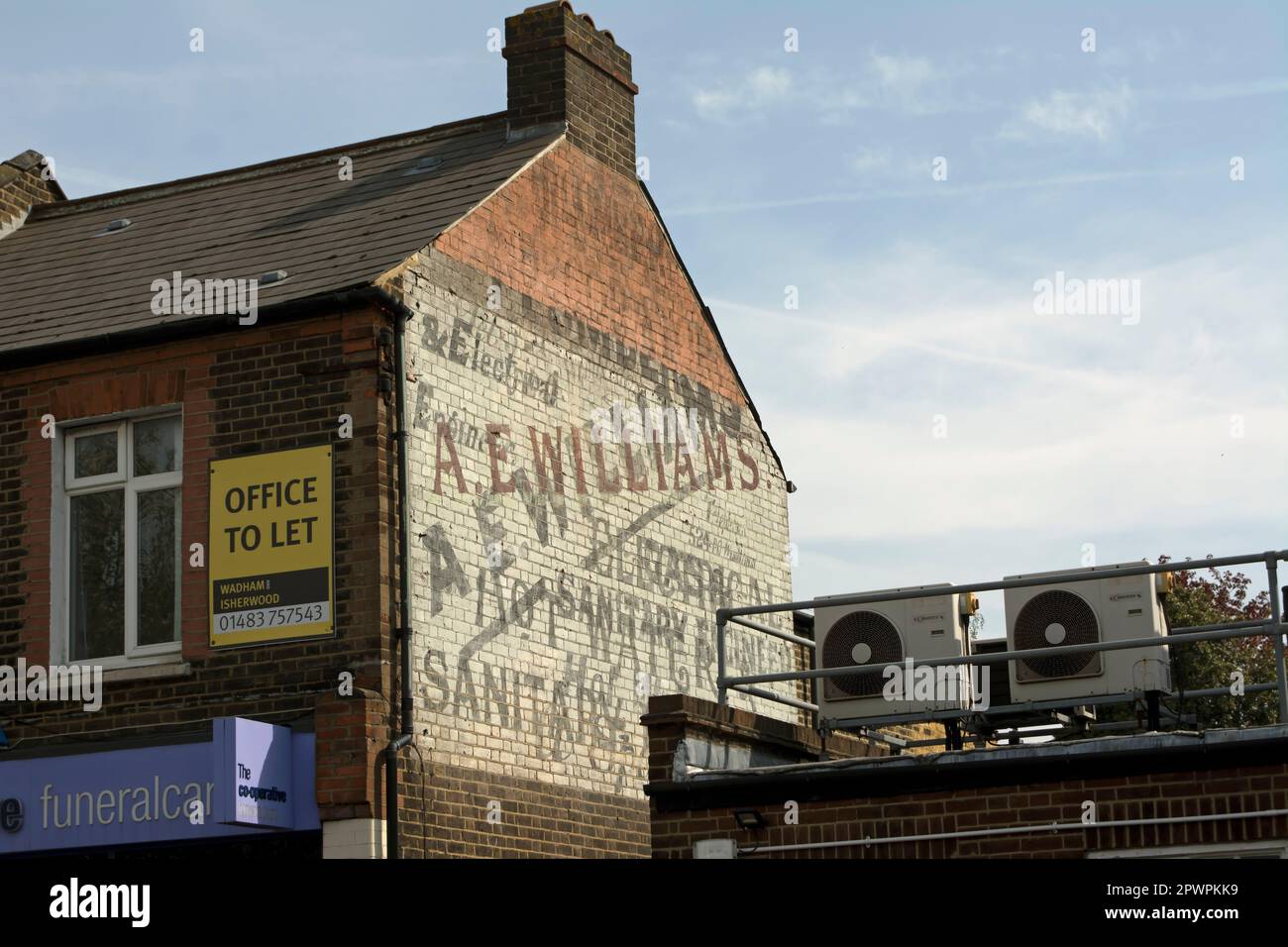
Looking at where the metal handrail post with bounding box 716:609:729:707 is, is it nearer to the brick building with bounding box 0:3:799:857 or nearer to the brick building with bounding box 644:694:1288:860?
the brick building with bounding box 644:694:1288:860

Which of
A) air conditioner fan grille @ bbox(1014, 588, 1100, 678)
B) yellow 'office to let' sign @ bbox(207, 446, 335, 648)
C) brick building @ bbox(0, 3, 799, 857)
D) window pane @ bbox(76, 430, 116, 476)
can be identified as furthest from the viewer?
window pane @ bbox(76, 430, 116, 476)

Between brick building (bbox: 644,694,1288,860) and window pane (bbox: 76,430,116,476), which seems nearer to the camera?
brick building (bbox: 644,694,1288,860)

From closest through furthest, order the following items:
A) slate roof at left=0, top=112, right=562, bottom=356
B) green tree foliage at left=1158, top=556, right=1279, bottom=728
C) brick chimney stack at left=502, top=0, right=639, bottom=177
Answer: slate roof at left=0, top=112, right=562, bottom=356, brick chimney stack at left=502, top=0, right=639, bottom=177, green tree foliage at left=1158, top=556, right=1279, bottom=728

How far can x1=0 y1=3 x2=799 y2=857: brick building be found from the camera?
588 inches

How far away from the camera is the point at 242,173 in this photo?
19922mm

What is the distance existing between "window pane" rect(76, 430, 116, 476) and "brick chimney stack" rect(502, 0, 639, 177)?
5363 mm

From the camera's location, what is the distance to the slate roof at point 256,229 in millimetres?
16547

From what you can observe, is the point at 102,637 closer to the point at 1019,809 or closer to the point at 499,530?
the point at 499,530

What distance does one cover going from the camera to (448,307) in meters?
16.4

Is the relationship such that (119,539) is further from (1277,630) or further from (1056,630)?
(1277,630)

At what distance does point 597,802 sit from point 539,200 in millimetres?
5881

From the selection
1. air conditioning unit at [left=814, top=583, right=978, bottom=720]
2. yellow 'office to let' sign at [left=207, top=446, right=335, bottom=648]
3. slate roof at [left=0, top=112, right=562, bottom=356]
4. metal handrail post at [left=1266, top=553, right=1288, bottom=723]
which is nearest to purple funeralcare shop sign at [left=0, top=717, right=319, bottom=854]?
yellow 'office to let' sign at [left=207, top=446, right=335, bottom=648]

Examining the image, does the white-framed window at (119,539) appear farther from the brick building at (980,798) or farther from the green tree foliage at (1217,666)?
the green tree foliage at (1217,666)

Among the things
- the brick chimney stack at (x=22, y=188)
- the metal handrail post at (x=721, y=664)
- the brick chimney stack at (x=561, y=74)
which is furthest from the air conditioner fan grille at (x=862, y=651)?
the brick chimney stack at (x=22, y=188)
